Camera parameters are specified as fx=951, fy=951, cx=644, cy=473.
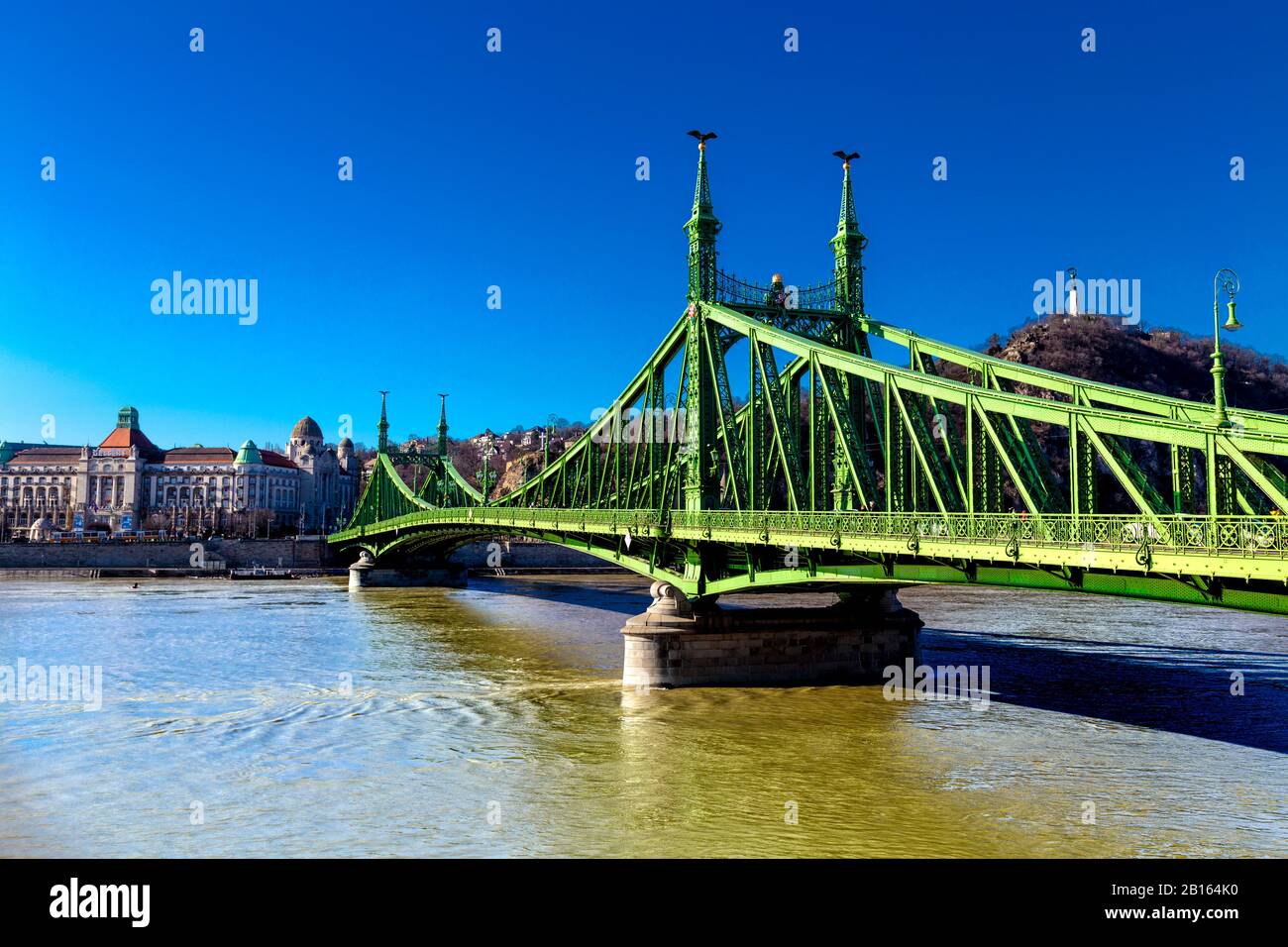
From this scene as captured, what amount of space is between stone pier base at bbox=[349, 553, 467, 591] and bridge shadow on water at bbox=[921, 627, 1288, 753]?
57.3m

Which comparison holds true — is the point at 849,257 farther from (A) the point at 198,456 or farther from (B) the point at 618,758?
(A) the point at 198,456

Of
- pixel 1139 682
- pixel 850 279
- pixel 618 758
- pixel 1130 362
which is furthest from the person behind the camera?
pixel 1130 362

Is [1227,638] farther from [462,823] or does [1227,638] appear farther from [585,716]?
[462,823]

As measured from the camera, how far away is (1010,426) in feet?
73.3

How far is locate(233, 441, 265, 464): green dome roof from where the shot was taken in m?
178

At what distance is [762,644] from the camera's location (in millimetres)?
32000

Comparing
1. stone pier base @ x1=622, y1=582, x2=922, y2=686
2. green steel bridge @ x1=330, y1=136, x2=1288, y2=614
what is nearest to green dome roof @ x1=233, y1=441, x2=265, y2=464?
green steel bridge @ x1=330, y1=136, x2=1288, y2=614

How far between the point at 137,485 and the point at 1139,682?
17529cm

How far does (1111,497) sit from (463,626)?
7423 centimetres

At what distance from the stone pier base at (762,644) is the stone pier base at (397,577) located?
2349 inches

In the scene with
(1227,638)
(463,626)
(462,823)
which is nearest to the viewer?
(462,823)

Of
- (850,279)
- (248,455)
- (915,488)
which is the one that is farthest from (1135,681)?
(248,455)

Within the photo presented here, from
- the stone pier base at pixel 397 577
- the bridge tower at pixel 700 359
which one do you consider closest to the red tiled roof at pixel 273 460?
the stone pier base at pixel 397 577
